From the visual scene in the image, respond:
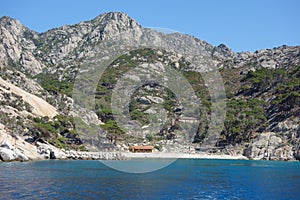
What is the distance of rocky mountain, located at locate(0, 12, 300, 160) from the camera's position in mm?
76062

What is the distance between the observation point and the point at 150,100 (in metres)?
118

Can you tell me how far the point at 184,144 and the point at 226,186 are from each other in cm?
5510

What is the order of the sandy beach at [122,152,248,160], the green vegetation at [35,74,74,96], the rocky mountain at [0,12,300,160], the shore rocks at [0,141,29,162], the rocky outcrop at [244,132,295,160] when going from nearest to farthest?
the shore rocks at [0,141,29,162]
the rocky outcrop at [244,132,295,160]
the sandy beach at [122,152,248,160]
the rocky mountain at [0,12,300,160]
the green vegetation at [35,74,74,96]

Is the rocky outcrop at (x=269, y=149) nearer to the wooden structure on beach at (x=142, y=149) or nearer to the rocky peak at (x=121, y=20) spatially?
the wooden structure on beach at (x=142, y=149)

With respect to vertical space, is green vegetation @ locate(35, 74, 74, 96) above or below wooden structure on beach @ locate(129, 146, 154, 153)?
above

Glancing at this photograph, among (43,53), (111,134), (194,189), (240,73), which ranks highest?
(43,53)

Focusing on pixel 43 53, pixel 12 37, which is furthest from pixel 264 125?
pixel 43 53

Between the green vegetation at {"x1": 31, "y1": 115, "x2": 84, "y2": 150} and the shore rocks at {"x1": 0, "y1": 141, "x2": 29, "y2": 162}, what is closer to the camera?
the shore rocks at {"x1": 0, "y1": 141, "x2": 29, "y2": 162}

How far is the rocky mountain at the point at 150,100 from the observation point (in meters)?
76.1

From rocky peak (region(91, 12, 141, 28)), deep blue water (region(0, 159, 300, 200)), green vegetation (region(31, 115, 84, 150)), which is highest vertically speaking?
rocky peak (region(91, 12, 141, 28))

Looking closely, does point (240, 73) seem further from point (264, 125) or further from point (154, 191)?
point (154, 191)

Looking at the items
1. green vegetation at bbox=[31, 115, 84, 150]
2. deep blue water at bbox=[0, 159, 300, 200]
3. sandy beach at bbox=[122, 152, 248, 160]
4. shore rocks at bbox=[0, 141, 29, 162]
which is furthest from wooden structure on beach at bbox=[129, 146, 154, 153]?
deep blue water at bbox=[0, 159, 300, 200]

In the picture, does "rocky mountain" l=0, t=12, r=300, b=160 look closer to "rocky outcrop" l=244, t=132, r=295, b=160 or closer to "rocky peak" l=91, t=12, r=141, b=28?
"rocky outcrop" l=244, t=132, r=295, b=160

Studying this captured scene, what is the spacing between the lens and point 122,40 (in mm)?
176500
